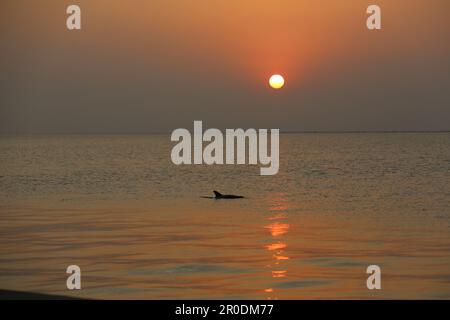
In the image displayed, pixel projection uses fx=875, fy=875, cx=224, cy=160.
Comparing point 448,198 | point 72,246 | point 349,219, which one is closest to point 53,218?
point 72,246

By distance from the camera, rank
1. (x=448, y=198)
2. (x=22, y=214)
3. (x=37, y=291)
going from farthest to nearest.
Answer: (x=448, y=198) → (x=22, y=214) → (x=37, y=291)

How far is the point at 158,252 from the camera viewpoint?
2292cm

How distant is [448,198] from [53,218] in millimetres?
19717

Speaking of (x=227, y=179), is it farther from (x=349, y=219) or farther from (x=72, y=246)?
(x=72, y=246)

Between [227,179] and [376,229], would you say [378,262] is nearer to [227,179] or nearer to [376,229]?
[376,229]

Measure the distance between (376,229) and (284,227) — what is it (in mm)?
3032

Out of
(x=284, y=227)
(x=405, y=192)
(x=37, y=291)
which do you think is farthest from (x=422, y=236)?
(x=405, y=192)

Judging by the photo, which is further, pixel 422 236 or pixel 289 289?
pixel 422 236

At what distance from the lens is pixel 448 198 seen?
139ft

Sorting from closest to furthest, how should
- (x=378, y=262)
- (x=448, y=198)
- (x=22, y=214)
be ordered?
(x=378, y=262), (x=22, y=214), (x=448, y=198)
